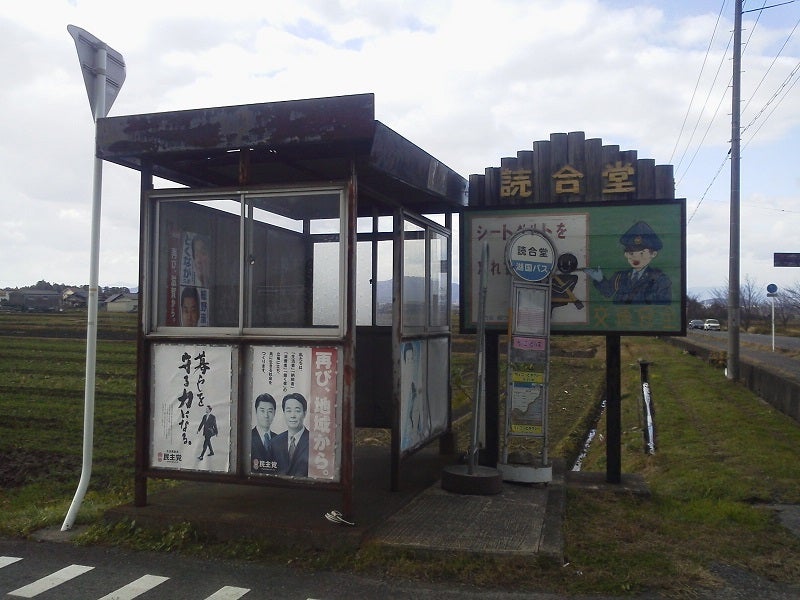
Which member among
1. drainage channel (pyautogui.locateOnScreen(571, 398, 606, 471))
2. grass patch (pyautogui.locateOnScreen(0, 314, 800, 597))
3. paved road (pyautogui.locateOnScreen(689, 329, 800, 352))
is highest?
paved road (pyautogui.locateOnScreen(689, 329, 800, 352))

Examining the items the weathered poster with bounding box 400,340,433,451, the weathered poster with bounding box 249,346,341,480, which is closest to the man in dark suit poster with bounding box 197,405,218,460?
the weathered poster with bounding box 249,346,341,480

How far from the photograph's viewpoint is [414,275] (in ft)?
24.8

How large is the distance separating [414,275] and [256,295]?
190cm

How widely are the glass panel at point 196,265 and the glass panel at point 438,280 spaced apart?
232 cm

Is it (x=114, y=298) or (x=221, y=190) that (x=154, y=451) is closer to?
(x=221, y=190)

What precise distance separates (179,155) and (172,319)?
132cm

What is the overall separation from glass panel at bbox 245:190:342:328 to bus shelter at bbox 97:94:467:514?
2 cm

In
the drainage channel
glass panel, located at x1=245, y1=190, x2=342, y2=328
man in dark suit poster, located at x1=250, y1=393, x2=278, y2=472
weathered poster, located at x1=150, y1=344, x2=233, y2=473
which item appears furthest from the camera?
the drainage channel

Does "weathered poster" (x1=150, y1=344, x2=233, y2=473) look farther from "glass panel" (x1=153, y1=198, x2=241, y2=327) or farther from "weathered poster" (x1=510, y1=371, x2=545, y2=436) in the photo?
"weathered poster" (x1=510, y1=371, x2=545, y2=436)

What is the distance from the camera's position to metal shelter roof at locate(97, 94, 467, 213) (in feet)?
17.3

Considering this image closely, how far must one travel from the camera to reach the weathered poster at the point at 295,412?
5508mm

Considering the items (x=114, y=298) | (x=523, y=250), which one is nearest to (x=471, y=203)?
(x=523, y=250)

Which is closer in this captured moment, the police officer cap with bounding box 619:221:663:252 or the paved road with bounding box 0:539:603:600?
the paved road with bounding box 0:539:603:600

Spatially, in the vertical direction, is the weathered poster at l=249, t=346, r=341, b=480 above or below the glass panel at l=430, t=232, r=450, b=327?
below
